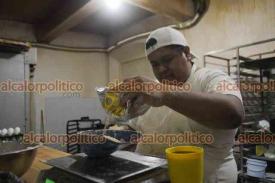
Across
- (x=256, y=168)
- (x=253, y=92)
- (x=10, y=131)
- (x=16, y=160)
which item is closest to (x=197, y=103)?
(x=16, y=160)

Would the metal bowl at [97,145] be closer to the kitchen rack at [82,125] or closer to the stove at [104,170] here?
the stove at [104,170]

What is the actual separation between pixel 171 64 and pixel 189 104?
1.22ft

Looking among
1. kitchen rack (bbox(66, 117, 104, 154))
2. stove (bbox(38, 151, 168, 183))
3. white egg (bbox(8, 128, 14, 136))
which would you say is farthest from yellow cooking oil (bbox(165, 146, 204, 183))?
kitchen rack (bbox(66, 117, 104, 154))

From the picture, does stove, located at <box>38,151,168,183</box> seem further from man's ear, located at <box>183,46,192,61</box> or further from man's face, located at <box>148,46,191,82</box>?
man's ear, located at <box>183,46,192,61</box>

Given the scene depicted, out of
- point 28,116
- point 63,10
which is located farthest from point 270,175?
point 63,10

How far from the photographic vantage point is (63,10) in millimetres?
3338

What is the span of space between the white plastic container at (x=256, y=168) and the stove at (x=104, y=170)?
5.24 feet

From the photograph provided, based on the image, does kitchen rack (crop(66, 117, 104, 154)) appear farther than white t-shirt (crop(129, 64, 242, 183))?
Yes

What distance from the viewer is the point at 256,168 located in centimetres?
212

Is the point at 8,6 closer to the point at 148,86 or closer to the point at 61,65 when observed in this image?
the point at 61,65

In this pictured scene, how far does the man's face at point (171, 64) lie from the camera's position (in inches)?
43.7

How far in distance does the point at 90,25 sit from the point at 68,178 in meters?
3.87

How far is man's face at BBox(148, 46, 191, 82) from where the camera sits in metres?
1.11

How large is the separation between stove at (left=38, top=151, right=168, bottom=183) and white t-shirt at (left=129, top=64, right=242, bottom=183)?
266 mm
